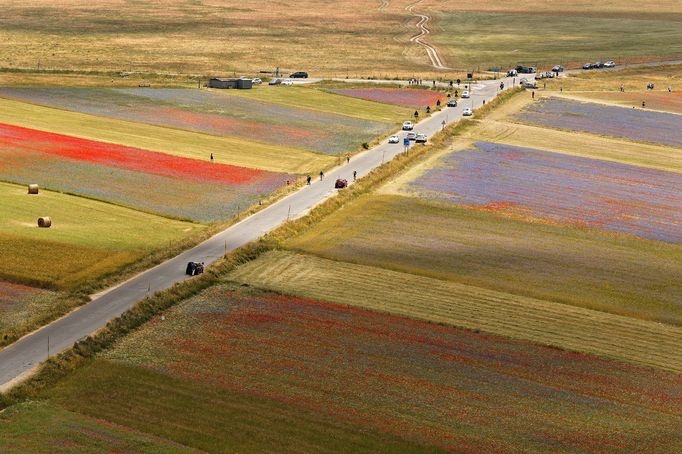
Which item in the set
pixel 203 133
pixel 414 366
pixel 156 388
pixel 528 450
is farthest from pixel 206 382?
pixel 203 133

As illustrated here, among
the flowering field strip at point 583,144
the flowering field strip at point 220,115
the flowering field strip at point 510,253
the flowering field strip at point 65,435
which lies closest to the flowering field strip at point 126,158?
the flowering field strip at point 510,253

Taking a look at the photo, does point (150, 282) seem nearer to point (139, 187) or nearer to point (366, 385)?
point (366, 385)

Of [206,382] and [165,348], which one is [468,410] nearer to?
[206,382]

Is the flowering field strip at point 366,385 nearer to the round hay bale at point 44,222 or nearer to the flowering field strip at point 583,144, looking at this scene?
the round hay bale at point 44,222

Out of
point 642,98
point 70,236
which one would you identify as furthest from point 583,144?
point 70,236

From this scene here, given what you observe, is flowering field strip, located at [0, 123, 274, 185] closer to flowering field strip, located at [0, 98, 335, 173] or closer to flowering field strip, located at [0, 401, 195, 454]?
flowering field strip, located at [0, 98, 335, 173]
